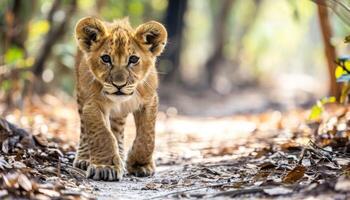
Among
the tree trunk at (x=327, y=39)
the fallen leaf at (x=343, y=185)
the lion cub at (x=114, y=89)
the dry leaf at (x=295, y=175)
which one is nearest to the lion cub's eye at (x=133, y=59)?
the lion cub at (x=114, y=89)

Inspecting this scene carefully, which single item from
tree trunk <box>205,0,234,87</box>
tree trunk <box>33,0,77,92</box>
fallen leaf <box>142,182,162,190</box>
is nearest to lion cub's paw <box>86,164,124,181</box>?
fallen leaf <box>142,182,162,190</box>

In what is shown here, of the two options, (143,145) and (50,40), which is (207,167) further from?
(50,40)

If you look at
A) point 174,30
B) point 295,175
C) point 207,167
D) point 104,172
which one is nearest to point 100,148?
point 104,172

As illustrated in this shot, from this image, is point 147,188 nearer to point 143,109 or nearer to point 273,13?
point 143,109

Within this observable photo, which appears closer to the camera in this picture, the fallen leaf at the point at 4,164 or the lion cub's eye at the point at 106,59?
the fallen leaf at the point at 4,164

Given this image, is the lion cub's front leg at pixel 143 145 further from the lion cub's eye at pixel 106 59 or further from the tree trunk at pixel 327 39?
the tree trunk at pixel 327 39

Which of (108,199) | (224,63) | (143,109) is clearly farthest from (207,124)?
(224,63)

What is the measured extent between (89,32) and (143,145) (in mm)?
983

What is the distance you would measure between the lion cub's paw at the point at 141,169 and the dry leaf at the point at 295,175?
1673 millimetres

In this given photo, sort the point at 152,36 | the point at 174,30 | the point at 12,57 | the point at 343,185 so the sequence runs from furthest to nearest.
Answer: the point at 174,30, the point at 12,57, the point at 152,36, the point at 343,185

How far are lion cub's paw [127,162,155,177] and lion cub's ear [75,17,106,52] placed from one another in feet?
3.27

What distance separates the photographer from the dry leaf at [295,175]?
4348mm

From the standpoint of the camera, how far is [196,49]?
112 feet

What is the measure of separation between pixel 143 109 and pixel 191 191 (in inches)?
65.0
